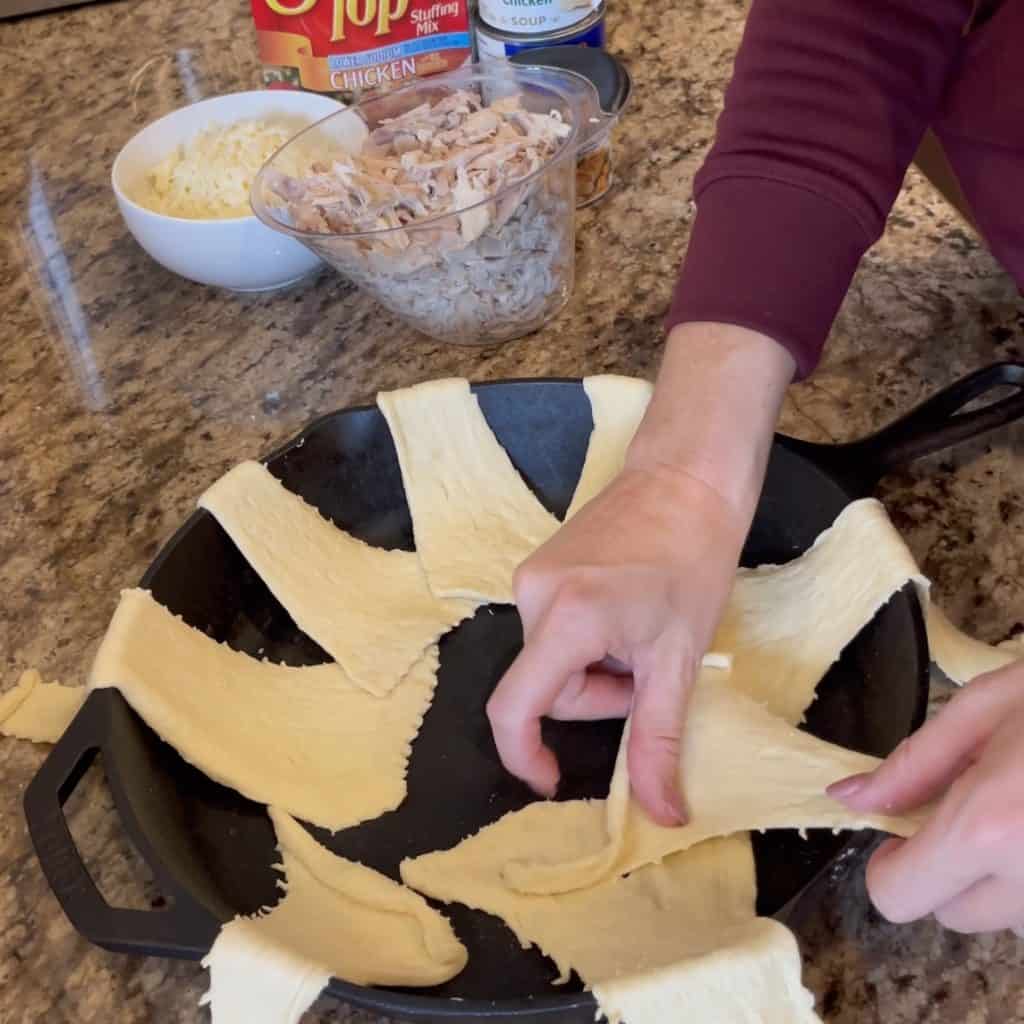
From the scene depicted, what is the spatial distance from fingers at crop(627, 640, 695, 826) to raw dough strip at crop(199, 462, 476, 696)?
16 centimetres

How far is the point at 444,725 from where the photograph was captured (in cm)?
61

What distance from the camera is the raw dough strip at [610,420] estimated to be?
26.7 inches

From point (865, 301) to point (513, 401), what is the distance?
0.29 m

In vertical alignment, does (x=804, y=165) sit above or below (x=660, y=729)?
above

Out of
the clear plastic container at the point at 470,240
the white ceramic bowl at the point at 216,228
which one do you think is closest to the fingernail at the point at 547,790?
the clear plastic container at the point at 470,240

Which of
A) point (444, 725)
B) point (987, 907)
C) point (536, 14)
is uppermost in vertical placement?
point (536, 14)

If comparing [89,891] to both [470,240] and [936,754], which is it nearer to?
[936,754]

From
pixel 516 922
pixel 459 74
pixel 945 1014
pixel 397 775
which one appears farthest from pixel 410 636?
pixel 459 74

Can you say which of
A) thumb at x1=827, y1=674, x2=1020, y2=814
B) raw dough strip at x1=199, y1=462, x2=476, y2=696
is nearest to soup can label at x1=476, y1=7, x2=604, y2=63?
raw dough strip at x1=199, y1=462, x2=476, y2=696

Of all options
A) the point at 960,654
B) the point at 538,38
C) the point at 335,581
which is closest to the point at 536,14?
the point at 538,38

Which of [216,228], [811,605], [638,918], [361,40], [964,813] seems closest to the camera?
[964,813]

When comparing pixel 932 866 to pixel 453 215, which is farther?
pixel 453 215

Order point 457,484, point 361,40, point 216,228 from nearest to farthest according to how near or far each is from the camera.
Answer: point 457,484, point 216,228, point 361,40

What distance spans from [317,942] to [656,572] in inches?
8.4
